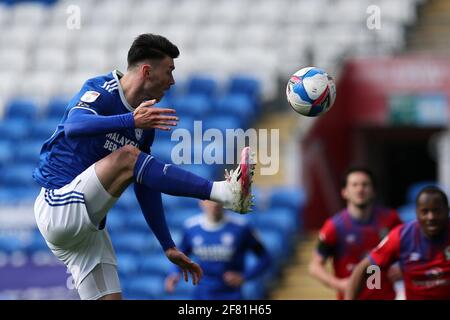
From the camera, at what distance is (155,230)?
19.8ft

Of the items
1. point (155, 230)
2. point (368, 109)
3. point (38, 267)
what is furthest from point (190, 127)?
point (155, 230)

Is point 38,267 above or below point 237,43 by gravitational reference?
below

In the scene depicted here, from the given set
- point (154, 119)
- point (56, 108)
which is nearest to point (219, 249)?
point (154, 119)

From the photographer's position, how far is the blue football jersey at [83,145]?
5.59 metres

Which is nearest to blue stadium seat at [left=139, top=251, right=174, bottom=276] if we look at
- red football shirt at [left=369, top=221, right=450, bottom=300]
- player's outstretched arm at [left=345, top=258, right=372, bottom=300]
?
player's outstretched arm at [left=345, top=258, right=372, bottom=300]

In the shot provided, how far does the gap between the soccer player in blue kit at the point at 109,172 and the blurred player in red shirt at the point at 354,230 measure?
70.7 inches

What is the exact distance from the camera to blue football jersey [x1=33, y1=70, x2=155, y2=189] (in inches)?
220

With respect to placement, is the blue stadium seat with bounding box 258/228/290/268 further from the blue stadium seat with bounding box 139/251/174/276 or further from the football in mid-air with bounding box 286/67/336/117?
the football in mid-air with bounding box 286/67/336/117

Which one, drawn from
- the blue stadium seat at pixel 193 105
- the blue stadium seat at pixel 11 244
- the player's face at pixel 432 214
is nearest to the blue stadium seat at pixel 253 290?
the blue stadium seat at pixel 11 244

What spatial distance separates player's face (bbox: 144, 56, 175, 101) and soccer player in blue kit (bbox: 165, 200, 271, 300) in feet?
9.81

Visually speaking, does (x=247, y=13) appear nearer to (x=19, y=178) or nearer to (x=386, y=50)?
(x=386, y=50)
